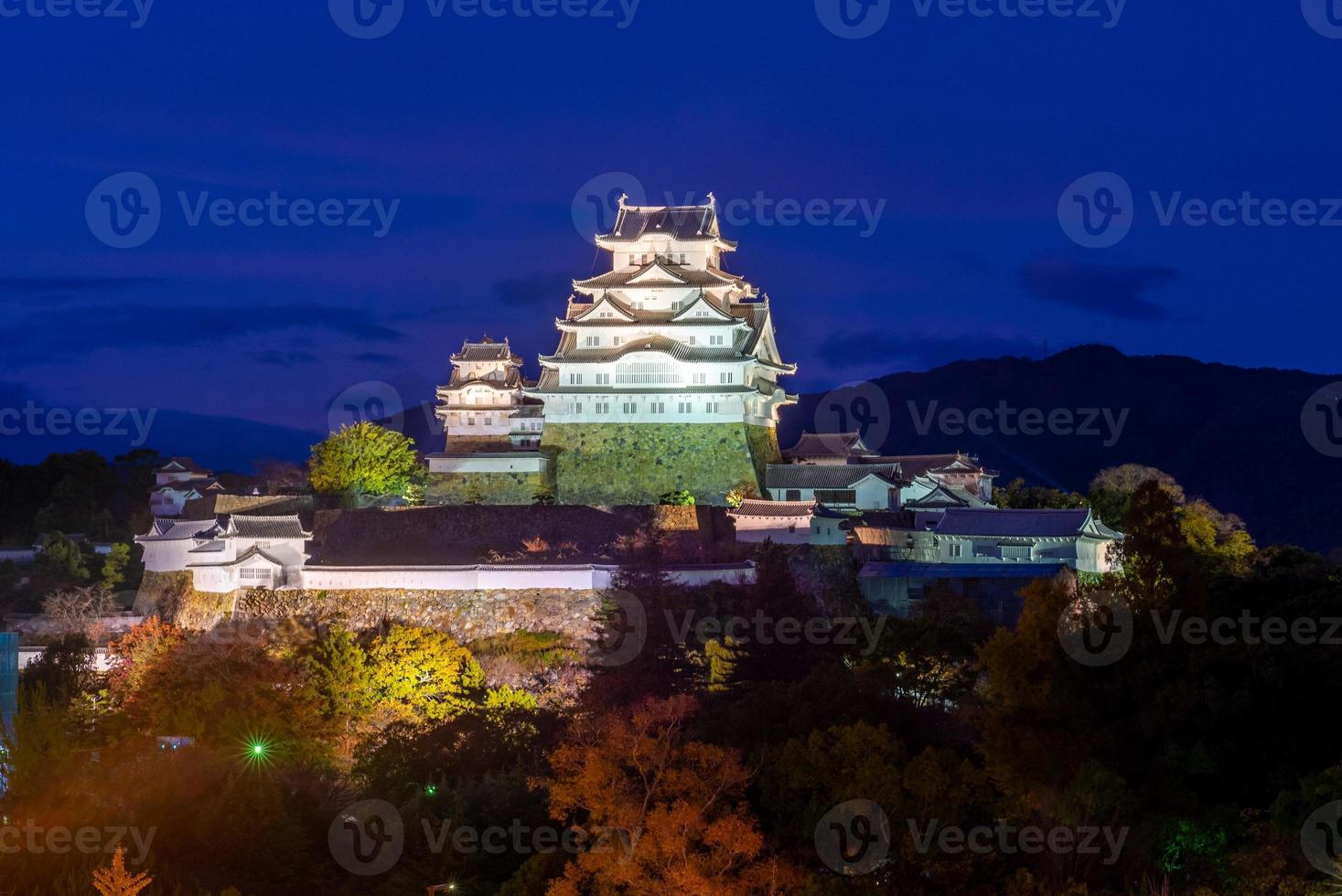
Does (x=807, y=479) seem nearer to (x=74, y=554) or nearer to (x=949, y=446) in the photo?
(x=74, y=554)

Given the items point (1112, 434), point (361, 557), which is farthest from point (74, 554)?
point (1112, 434)

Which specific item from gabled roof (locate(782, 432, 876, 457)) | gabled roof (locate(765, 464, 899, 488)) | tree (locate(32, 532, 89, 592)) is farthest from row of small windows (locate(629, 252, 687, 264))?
tree (locate(32, 532, 89, 592))

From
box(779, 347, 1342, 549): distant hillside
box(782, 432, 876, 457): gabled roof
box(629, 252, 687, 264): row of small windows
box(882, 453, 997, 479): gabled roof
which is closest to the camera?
box(629, 252, 687, 264): row of small windows

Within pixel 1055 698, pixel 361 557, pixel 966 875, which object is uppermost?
pixel 361 557

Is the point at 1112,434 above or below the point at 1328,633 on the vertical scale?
above

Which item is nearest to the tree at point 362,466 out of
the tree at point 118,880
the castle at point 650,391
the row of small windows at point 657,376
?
the castle at point 650,391

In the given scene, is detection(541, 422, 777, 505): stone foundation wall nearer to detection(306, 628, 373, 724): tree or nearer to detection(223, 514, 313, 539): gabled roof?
detection(223, 514, 313, 539): gabled roof

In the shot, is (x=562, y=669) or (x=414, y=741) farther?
(x=562, y=669)
